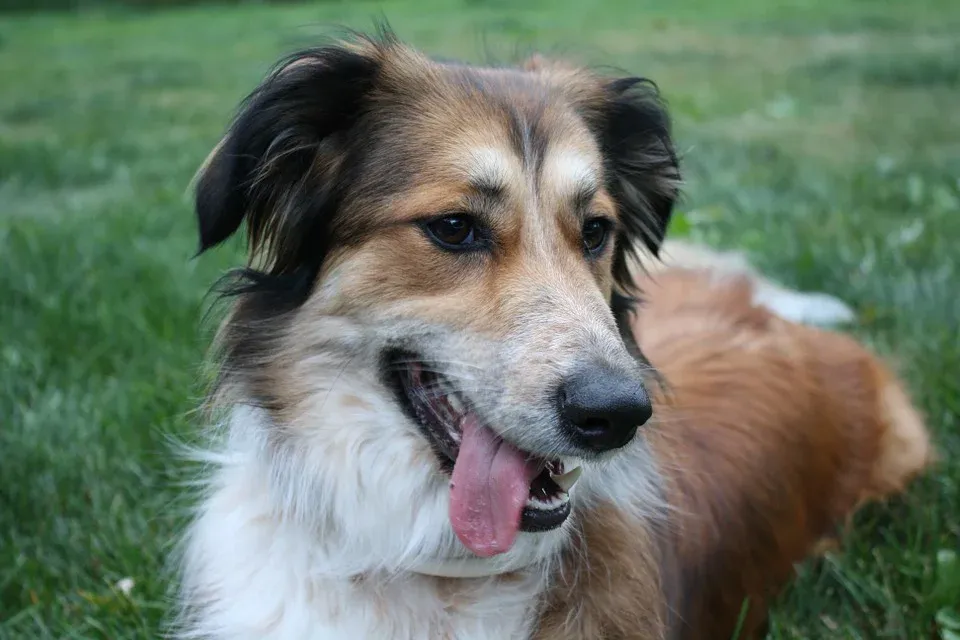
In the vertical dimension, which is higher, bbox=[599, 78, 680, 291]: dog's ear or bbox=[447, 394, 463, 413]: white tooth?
bbox=[599, 78, 680, 291]: dog's ear

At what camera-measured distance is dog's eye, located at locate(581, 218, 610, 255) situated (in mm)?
2916

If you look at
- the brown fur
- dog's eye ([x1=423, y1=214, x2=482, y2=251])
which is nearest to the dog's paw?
the brown fur

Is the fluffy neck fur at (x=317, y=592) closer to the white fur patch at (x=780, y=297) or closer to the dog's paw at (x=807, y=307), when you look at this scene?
the white fur patch at (x=780, y=297)

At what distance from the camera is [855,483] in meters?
3.89

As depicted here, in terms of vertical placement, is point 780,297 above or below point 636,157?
below

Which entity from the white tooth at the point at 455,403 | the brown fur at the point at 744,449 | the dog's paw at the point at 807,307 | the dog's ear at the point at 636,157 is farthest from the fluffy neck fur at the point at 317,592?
the dog's paw at the point at 807,307

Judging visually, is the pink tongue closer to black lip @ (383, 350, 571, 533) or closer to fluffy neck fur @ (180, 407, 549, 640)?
black lip @ (383, 350, 571, 533)

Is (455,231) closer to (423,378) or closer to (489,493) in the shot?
(423,378)

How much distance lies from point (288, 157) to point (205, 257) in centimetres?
364

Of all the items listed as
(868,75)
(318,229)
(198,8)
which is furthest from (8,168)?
(198,8)

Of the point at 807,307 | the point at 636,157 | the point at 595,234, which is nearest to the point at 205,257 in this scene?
the point at 807,307

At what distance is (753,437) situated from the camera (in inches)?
136

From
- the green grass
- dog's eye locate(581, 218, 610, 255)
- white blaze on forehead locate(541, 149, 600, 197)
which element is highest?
white blaze on forehead locate(541, 149, 600, 197)

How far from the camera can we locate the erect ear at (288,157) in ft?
8.84
